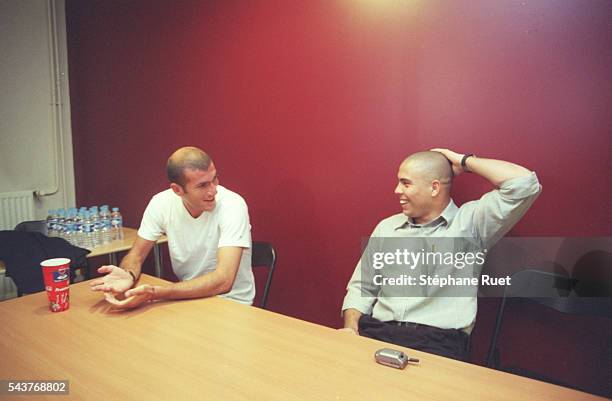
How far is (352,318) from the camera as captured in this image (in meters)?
1.93

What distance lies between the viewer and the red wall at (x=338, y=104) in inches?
70.4

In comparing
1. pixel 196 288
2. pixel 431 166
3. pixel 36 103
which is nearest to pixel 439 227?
pixel 431 166

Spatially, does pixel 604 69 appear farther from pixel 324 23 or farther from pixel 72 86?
pixel 72 86

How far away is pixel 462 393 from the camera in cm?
104

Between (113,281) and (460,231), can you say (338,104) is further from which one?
(113,281)

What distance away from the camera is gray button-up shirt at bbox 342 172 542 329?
5.46 feet

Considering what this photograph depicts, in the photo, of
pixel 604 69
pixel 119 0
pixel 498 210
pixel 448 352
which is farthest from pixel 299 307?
pixel 119 0

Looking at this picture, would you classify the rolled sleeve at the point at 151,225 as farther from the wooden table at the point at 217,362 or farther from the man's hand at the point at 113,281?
the wooden table at the point at 217,362

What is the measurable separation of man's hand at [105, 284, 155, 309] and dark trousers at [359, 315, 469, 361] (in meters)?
0.93

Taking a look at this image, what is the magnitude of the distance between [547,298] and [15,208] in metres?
3.80

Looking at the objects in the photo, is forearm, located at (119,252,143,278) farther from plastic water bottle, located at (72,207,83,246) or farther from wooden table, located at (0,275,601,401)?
plastic water bottle, located at (72,207,83,246)

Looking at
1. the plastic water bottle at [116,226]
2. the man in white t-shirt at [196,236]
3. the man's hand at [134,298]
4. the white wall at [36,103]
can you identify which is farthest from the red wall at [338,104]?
the man's hand at [134,298]

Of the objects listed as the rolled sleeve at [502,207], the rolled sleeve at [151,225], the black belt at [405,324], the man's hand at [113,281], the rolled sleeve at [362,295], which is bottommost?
the black belt at [405,324]

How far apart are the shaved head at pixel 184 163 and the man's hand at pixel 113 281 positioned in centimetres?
47
